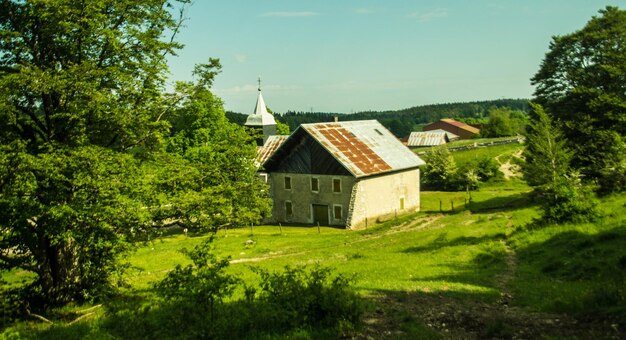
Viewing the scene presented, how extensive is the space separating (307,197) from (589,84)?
2774cm

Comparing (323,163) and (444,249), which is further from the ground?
(323,163)

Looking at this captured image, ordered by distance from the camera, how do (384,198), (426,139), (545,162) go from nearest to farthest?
1. (545,162)
2. (384,198)
3. (426,139)

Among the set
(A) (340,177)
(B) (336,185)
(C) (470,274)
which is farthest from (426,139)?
(C) (470,274)

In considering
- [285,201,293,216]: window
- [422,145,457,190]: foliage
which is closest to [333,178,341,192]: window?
[285,201,293,216]: window

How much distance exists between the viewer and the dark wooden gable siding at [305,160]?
44.8 metres

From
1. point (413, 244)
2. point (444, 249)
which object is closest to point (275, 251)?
point (413, 244)

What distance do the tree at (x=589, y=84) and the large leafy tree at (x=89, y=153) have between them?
99.0ft

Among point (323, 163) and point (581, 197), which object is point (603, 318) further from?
point (323, 163)

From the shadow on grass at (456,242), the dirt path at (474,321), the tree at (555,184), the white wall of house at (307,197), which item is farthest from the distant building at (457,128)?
the dirt path at (474,321)

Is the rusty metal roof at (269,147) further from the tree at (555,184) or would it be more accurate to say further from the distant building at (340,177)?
the tree at (555,184)

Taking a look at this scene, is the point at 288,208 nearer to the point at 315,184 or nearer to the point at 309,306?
the point at 315,184

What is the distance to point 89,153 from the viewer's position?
14.5m

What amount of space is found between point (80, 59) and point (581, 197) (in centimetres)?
2329

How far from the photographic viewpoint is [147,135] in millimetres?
18547
